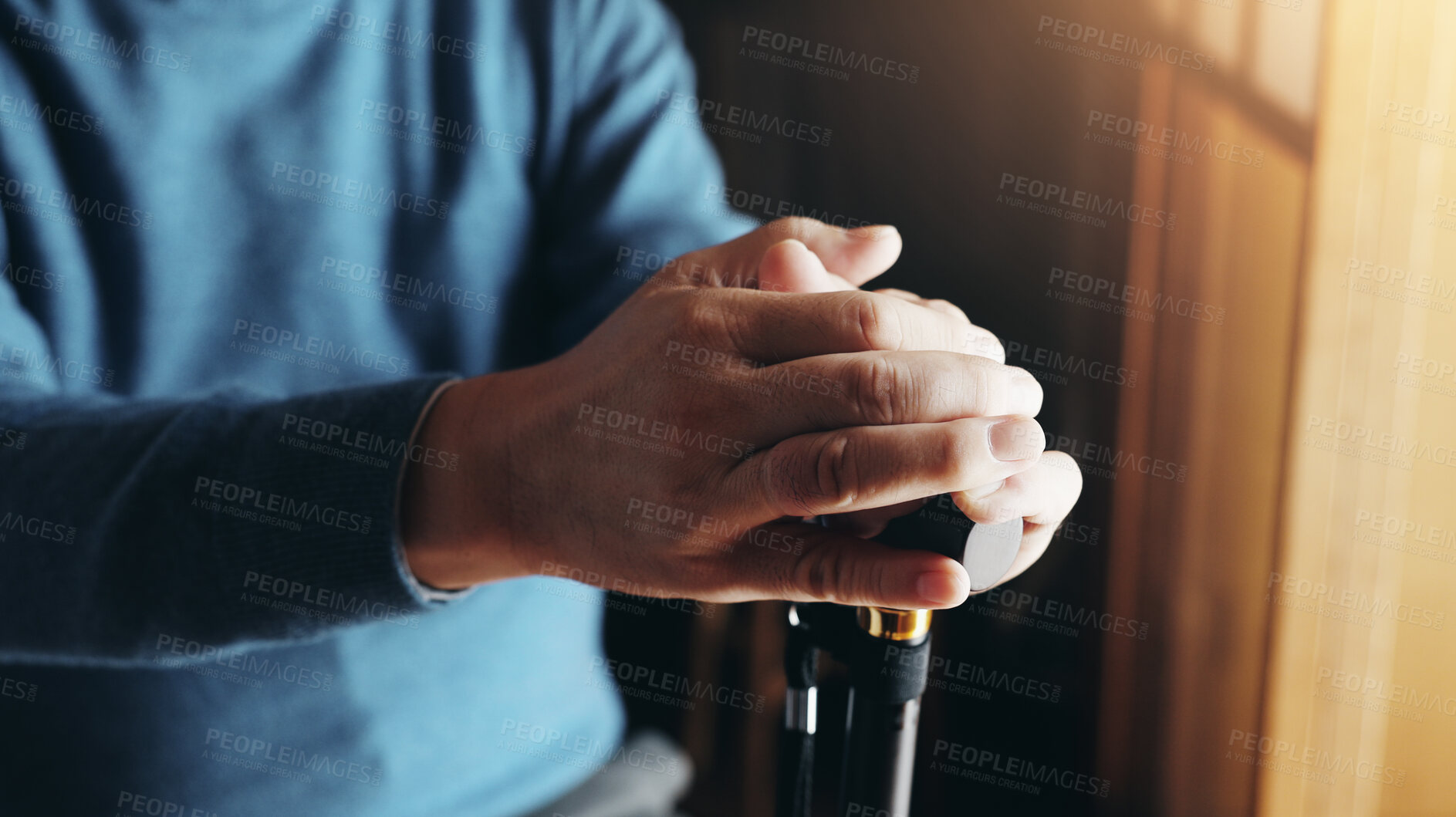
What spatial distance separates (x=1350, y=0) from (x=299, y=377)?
1426 millimetres

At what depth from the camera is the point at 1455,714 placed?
111cm

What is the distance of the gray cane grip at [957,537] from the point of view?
0.44 metres

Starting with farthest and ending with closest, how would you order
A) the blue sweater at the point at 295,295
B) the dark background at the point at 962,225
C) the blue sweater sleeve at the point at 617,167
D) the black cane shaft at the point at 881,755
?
the dark background at the point at 962,225
the blue sweater sleeve at the point at 617,167
the blue sweater at the point at 295,295
the black cane shaft at the point at 881,755

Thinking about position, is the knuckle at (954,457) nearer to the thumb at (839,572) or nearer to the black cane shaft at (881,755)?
the thumb at (839,572)

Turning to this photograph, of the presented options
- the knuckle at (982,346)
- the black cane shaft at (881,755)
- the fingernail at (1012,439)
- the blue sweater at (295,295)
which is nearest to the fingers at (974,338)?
the knuckle at (982,346)

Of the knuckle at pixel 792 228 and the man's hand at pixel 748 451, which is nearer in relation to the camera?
the man's hand at pixel 748 451

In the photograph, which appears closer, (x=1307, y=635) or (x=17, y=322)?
(x=17, y=322)

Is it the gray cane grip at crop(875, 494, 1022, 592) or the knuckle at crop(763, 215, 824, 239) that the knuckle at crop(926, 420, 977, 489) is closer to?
the gray cane grip at crop(875, 494, 1022, 592)

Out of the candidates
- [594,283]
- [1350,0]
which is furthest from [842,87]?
[594,283]

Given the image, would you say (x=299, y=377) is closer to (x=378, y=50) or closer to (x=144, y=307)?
(x=144, y=307)

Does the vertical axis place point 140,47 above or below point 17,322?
above

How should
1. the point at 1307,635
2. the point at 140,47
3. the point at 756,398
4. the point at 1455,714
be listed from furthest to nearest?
the point at 1307,635, the point at 1455,714, the point at 140,47, the point at 756,398

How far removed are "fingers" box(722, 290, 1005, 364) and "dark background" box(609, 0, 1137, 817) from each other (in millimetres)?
1258

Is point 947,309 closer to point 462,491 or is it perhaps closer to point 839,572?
point 839,572
